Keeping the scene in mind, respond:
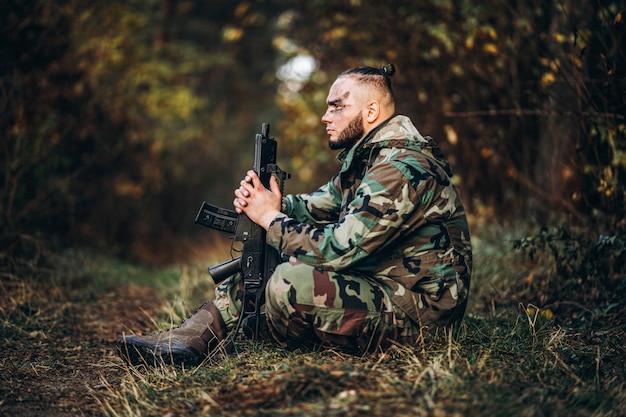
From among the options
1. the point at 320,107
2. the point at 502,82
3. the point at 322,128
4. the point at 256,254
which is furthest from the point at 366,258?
the point at 322,128

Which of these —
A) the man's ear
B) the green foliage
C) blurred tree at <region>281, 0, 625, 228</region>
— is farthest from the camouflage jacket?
blurred tree at <region>281, 0, 625, 228</region>

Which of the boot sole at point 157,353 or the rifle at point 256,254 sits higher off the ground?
the rifle at point 256,254

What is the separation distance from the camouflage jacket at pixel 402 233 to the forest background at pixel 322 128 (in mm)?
1198

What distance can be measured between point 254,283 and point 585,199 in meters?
2.56

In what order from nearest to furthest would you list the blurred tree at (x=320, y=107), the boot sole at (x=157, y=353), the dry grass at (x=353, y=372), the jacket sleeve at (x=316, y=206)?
the dry grass at (x=353, y=372) < the boot sole at (x=157, y=353) < the jacket sleeve at (x=316, y=206) < the blurred tree at (x=320, y=107)

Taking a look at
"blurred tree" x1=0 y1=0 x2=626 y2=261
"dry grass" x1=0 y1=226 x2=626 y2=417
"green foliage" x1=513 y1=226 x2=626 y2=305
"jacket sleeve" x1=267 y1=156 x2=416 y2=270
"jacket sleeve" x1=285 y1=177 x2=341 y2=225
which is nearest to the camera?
"dry grass" x1=0 y1=226 x2=626 y2=417

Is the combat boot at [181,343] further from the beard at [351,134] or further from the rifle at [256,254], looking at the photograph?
the beard at [351,134]

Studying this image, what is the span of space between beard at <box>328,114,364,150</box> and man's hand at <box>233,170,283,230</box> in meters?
0.49

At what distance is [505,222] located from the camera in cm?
603

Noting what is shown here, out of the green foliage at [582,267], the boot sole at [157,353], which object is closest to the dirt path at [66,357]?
the boot sole at [157,353]

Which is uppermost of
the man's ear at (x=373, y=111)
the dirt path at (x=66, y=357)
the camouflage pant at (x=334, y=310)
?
the man's ear at (x=373, y=111)

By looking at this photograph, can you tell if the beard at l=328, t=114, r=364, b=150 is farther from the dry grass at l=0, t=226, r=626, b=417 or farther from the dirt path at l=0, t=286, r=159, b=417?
the dirt path at l=0, t=286, r=159, b=417

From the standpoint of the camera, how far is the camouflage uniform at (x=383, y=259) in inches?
114

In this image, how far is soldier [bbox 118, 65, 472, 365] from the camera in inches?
115
